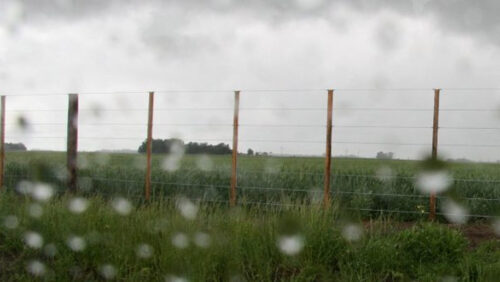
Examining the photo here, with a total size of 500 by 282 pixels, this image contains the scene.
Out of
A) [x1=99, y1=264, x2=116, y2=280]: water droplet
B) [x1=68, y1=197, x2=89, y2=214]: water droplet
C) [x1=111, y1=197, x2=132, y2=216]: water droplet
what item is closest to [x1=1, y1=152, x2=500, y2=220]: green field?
[x1=111, y1=197, x2=132, y2=216]: water droplet

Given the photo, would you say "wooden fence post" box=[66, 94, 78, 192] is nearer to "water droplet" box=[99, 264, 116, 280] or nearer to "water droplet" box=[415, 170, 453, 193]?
"water droplet" box=[99, 264, 116, 280]

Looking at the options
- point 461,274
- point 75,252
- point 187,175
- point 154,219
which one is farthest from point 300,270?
point 187,175

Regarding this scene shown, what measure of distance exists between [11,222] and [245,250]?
340 centimetres

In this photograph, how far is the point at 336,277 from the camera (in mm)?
5414

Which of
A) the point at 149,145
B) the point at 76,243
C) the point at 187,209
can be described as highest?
the point at 149,145

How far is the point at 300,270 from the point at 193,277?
1047 mm

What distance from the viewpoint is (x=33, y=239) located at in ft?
22.3

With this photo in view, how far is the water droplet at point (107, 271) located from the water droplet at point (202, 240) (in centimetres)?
92

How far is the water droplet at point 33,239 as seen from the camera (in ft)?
21.9

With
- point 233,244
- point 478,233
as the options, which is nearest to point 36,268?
point 233,244

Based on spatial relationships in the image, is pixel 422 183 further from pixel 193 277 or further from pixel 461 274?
pixel 193 277

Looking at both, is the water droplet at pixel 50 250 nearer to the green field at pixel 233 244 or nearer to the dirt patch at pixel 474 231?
the green field at pixel 233 244

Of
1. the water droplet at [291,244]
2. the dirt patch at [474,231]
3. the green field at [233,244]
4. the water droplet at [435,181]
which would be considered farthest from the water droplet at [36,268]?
the water droplet at [435,181]

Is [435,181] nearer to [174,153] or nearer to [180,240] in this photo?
[180,240]
